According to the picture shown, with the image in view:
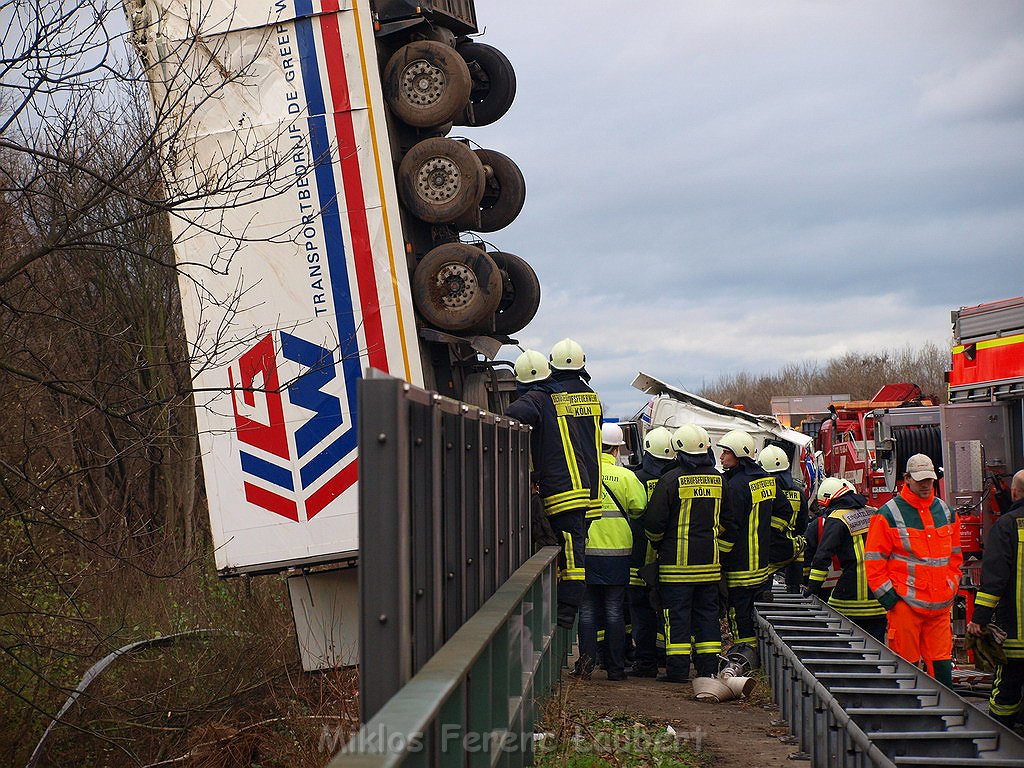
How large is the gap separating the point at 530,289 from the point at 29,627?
4147 millimetres

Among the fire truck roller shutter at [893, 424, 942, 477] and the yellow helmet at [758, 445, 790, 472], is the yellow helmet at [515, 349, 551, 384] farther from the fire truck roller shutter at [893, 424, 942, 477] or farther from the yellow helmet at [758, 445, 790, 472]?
the fire truck roller shutter at [893, 424, 942, 477]

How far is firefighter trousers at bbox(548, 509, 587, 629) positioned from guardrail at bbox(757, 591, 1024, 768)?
5.02 feet

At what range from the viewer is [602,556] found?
1088 cm

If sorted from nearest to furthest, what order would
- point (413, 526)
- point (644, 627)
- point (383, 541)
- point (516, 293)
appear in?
point (383, 541), point (413, 526), point (516, 293), point (644, 627)

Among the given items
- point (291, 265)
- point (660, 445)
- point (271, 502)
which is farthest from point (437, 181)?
point (660, 445)

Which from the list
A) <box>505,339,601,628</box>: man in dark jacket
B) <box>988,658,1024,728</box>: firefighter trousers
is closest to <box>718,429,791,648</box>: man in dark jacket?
<box>505,339,601,628</box>: man in dark jacket

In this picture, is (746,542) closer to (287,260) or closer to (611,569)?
(611,569)

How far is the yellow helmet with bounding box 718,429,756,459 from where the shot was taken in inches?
450

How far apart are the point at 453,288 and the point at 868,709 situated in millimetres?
3584

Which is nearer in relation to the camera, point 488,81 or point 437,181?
point 437,181

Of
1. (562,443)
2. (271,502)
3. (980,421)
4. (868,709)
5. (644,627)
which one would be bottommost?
(644,627)

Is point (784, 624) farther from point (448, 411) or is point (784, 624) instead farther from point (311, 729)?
point (448, 411)

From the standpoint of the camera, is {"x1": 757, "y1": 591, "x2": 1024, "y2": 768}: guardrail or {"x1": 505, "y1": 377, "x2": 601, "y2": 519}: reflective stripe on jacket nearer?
{"x1": 757, "y1": 591, "x2": 1024, "y2": 768}: guardrail

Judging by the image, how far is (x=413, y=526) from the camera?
3.77 metres
